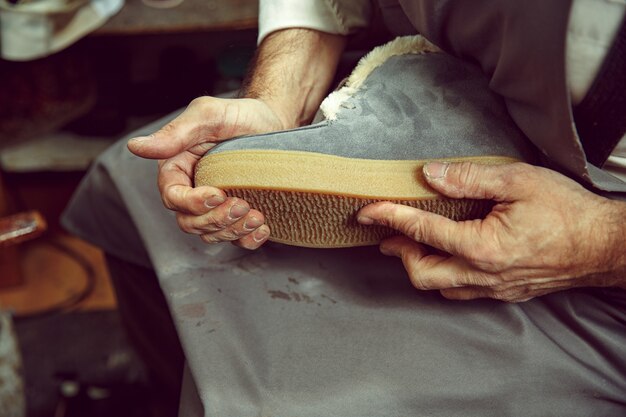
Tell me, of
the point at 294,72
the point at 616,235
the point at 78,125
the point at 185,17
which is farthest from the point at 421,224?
the point at 78,125

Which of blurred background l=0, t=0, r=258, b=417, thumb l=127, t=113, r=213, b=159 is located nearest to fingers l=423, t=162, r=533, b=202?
thumb l=127, t=113, r=213, b=159

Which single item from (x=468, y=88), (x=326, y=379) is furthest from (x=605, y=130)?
(x=326, y=379)

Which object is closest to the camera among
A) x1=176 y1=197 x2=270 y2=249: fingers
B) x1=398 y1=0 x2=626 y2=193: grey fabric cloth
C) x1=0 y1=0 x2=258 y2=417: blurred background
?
x1=398 y1=0 x2=626 y2=193: grey fabric cloth

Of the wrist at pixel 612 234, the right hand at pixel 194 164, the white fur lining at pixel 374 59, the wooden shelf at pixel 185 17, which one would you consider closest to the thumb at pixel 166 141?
the right hand at pixel 194 164

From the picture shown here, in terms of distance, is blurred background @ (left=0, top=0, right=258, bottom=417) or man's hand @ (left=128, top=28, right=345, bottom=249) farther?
blurred background @ (left=0, top=0, right=258, bottom=417)

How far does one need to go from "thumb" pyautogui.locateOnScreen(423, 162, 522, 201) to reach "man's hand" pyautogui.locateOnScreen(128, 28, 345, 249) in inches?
5.9

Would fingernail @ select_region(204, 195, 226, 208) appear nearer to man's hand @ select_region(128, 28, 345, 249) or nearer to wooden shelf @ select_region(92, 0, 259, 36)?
man's hand @ select_region(128, 28, 345, 249)

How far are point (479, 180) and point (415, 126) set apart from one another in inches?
2.8

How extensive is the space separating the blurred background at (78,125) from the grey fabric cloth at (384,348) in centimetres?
52

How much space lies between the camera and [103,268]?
4.65ft

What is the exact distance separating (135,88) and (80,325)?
534 mm

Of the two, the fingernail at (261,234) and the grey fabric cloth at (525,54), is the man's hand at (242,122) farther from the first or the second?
the grey fabric cloth at (525,54)

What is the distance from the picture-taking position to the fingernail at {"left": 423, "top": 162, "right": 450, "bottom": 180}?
1.61 ft

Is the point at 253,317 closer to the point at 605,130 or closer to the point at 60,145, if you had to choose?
the point at 605,130
